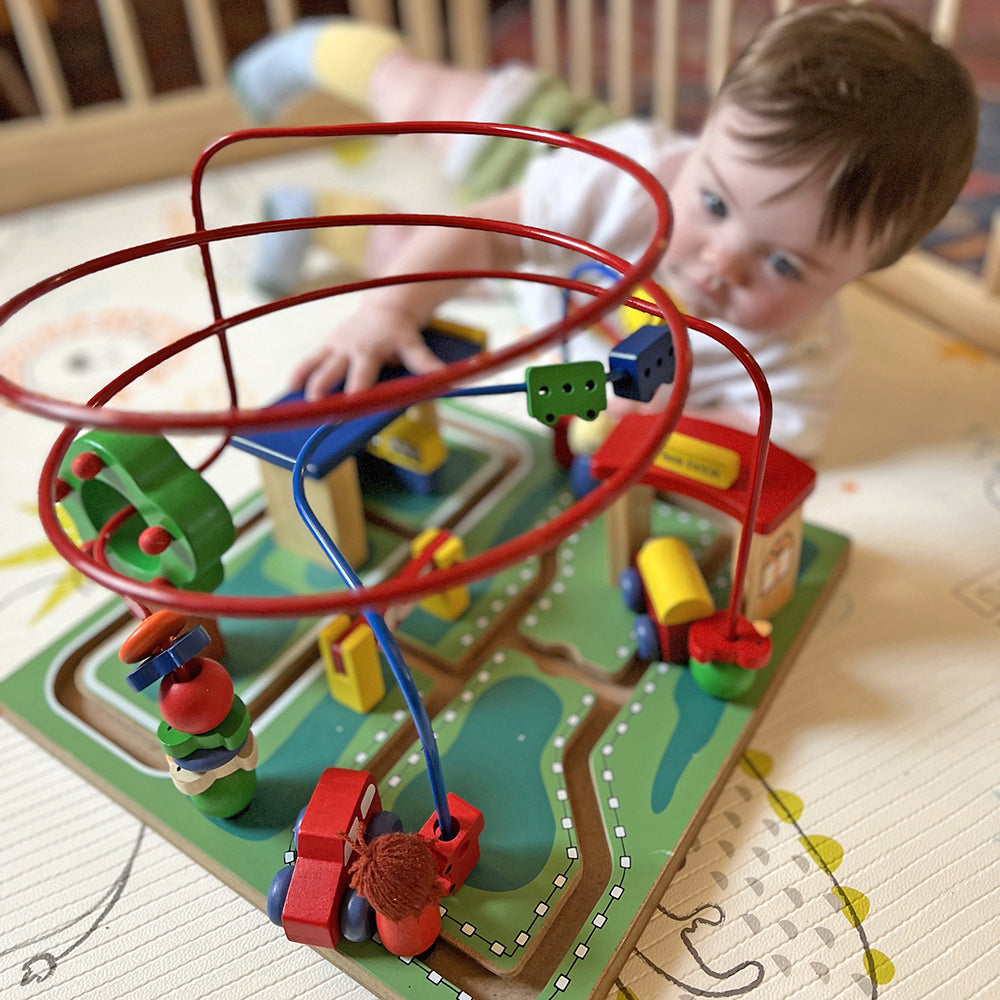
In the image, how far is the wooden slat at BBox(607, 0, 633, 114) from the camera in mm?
1036

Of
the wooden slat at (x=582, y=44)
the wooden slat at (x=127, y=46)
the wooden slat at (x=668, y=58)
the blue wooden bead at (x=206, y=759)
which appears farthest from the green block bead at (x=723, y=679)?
the wooden slat at (x=127, y=46)

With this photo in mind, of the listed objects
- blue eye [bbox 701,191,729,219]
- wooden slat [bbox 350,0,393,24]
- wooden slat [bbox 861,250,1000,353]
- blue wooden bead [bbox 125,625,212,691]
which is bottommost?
wooden slat [bbox 861,250,1000,353]

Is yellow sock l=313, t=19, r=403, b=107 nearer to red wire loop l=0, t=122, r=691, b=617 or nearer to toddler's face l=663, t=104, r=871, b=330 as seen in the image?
toddler's face l=663, t=104, r=871, b=330

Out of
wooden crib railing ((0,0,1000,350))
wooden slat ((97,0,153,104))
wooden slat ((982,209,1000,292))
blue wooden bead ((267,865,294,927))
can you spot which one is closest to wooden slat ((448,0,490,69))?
wooden crib railing ((0,0,1000,350))

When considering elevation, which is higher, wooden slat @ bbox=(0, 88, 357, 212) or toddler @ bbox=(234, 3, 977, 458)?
toddler @ bbox=(234, 3, 977, 458)

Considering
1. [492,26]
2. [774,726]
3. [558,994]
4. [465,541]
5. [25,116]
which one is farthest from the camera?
[492,26]

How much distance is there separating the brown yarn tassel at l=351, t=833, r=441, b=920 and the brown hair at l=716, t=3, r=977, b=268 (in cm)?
42

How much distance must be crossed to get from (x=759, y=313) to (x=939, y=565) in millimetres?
203

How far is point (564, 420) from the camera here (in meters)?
0.72

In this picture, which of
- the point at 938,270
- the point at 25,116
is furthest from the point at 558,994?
the point at 25,116

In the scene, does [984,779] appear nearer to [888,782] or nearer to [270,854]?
[888,782]

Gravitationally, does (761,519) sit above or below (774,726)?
above

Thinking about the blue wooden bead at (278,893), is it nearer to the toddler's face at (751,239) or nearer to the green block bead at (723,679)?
the green block bead at (723,679)

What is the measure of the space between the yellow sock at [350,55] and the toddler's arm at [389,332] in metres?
0.38
